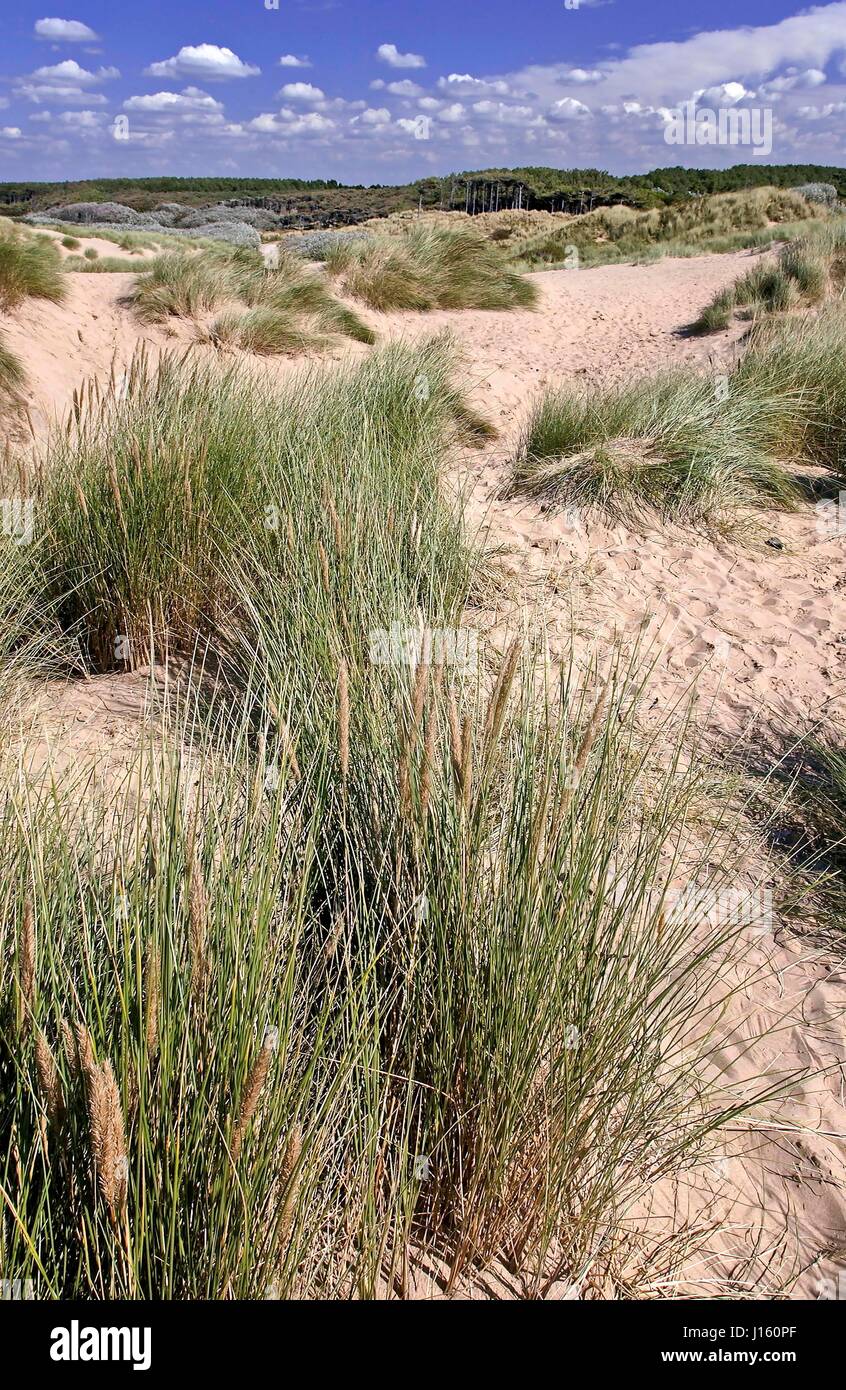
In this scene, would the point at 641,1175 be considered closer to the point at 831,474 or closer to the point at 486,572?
the point at 486,572

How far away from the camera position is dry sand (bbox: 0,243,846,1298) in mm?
1685

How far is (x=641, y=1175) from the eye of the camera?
1530mm

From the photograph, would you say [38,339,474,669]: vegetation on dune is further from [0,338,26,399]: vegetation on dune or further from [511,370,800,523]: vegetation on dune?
[0,338,26,399]: vegetation on dune

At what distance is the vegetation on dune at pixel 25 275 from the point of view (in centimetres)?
656

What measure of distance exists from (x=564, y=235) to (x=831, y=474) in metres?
19.0

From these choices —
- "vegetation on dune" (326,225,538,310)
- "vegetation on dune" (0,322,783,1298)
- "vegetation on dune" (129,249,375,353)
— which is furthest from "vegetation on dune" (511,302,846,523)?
"vegetation on dune" (326,225,538,310)

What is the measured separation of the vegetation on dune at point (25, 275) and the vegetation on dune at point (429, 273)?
3141 millimetres

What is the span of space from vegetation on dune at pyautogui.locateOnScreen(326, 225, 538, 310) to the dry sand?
26 cm

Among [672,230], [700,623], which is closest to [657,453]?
[700,623]

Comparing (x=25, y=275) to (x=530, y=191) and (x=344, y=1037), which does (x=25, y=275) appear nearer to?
(x=344, y=1037)

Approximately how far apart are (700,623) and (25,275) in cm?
575
